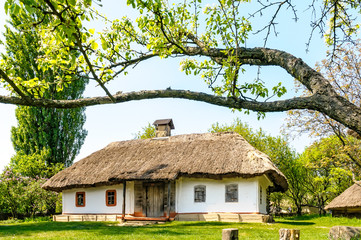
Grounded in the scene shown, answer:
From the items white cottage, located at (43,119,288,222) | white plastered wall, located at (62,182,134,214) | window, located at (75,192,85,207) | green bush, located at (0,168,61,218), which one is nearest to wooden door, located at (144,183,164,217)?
white cottage, located at (43,119,288,222)

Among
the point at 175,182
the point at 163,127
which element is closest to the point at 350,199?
the point at 175,182

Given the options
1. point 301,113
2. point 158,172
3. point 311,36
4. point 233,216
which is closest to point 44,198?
point 158,172

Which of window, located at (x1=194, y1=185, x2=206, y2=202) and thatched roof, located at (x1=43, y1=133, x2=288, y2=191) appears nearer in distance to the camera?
thatched roof, located at (x1=43, y1=133, x2=288, y2=191)

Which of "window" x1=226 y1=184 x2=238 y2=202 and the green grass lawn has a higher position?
"window" x1=226 y1=184 x2=238 y2=202

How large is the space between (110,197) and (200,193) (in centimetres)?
561

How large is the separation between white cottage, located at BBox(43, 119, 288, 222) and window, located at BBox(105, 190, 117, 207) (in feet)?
0.19

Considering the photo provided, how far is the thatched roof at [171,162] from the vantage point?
720 inches

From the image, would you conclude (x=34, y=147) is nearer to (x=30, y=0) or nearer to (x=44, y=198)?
(x=44, y=198)

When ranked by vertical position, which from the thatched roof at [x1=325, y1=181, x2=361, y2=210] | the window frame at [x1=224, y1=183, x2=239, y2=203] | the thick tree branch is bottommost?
the thatched roof at [x1=325, y1=181, x2=361, y2=210]

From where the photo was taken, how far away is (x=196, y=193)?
753 inches

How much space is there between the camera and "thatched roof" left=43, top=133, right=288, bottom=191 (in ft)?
60.0

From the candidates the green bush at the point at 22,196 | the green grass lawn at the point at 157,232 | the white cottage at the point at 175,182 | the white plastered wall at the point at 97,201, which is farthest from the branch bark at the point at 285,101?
the green bush at the point at 22,196

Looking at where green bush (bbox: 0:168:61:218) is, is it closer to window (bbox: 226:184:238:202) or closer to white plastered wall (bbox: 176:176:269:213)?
white plastered wall (bbox: 176:176:269:213)

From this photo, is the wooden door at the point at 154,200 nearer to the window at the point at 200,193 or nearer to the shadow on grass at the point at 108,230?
the window at the point at 200,193
